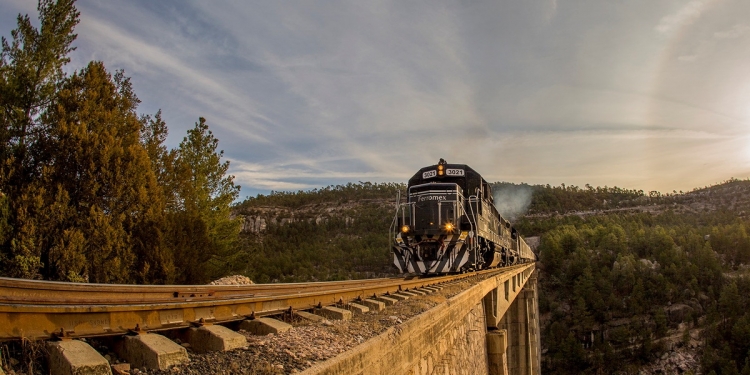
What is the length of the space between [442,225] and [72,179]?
1012cm

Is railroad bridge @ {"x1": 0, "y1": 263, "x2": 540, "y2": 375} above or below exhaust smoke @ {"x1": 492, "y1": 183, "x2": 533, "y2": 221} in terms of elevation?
below

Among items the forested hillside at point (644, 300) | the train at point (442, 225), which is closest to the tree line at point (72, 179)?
the train at point (442, 225)

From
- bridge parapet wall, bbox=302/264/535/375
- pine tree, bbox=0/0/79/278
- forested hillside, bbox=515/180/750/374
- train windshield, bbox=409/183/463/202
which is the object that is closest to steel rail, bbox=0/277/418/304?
bridge parapet wall, bbox=302/264/535/375

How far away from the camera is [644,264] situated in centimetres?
6072

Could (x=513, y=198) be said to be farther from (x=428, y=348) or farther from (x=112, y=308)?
(x=112, y=308)

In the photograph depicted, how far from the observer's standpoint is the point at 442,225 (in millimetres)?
13023

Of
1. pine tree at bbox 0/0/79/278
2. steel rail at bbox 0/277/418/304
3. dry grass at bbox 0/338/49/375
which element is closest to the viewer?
dry grass at bbox 0/338/49/375

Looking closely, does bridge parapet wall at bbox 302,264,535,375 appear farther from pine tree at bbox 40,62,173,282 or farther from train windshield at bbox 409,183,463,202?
pine tree at bbox 40,62,173,282

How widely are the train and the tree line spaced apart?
23.5ft

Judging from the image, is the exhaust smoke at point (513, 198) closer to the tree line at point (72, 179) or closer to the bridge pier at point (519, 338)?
the bridge pier at point (519, 338)

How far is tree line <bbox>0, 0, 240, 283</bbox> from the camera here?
10102 mm

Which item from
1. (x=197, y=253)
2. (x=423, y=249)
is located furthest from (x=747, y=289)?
(x=197, y=253)

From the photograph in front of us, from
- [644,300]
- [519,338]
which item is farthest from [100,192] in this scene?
[644,300]

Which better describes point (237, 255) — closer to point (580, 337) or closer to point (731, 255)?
point (580, 337)
